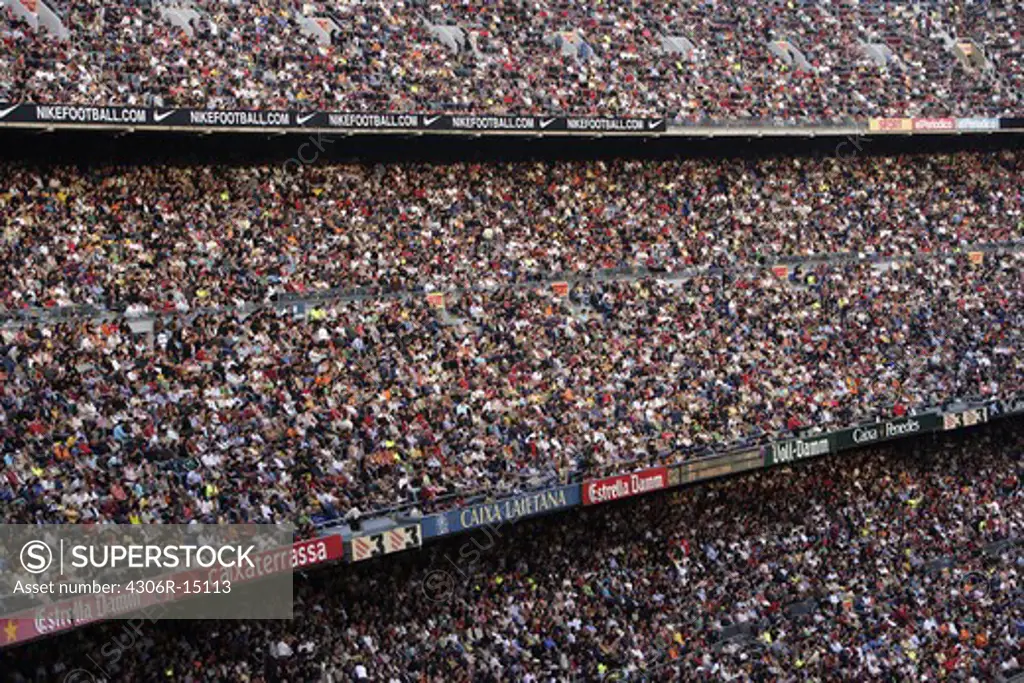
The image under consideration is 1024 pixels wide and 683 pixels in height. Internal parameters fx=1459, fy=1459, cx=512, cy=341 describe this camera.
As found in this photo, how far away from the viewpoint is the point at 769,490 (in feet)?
105

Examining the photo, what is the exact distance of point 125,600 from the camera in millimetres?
19656

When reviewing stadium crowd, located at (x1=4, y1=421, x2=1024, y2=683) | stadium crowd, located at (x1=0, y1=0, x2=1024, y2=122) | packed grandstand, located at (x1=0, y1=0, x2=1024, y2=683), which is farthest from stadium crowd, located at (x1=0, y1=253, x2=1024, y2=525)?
stadium crowd, located at (x1=0, y1=0, x2=1024, y2=122)

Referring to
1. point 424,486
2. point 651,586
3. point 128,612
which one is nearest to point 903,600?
point 651,586

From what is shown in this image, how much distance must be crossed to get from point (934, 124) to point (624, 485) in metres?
20.2

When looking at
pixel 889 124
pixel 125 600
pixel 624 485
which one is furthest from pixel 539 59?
pixel 125 600

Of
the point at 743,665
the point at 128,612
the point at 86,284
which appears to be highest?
the point at 86,284

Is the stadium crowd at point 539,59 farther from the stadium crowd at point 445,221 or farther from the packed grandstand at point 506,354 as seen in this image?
the stadium crowd at point 445,221

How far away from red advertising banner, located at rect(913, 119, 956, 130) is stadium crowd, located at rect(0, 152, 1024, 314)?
1.43 meters

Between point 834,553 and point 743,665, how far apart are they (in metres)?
5.26

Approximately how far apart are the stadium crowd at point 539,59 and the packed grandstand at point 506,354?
0.13 m

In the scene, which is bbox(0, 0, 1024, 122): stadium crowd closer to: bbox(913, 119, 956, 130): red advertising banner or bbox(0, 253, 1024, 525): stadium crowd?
bbox(913, 119, 956, 130): red advertising banner

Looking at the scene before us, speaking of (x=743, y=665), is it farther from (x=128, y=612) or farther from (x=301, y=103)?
(x=301, y=103)

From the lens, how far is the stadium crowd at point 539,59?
29.8 metres

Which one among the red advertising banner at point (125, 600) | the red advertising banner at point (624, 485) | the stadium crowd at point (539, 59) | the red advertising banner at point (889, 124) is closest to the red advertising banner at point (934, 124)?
the red advertising banner at point (889, 124)
